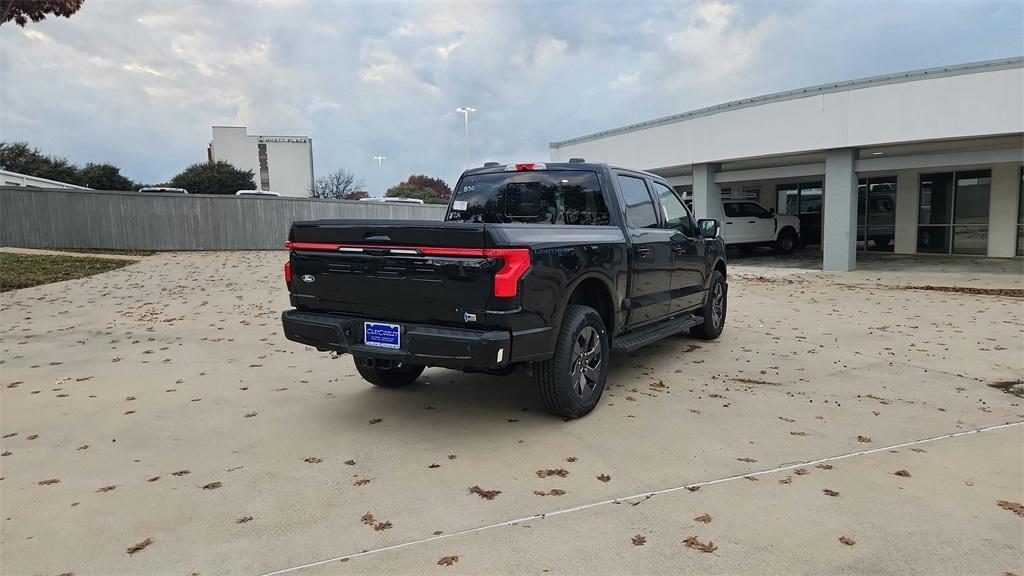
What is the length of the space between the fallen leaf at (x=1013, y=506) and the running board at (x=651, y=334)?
251cm

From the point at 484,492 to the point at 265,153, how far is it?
88.6m

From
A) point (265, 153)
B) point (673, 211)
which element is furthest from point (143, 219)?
point (265, 153)

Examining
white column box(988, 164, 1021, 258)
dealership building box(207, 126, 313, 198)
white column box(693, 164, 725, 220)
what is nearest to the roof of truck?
white column box(693, 164, 725, 220)

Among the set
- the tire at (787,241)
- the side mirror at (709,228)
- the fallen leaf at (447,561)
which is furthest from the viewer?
the tire at (787,241)

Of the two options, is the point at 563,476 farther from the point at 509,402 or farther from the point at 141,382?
the point at 141,382

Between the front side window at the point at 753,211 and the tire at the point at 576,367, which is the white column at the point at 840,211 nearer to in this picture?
the front side window at the point at 753,211

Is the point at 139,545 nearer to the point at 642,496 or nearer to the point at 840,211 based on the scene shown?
the point at 642,496

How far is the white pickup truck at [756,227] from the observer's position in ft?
67.0

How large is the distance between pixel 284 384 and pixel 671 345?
4.25 meters

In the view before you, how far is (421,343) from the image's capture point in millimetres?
3947

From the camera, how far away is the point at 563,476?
368 cm

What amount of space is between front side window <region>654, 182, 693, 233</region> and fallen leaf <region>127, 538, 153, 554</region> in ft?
16.2

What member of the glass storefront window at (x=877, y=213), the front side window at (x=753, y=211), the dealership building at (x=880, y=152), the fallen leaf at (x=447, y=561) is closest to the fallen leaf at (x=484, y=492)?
the fallen leaf at (x=447, y=561)

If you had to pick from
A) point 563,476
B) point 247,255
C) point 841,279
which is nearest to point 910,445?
point 563,476
